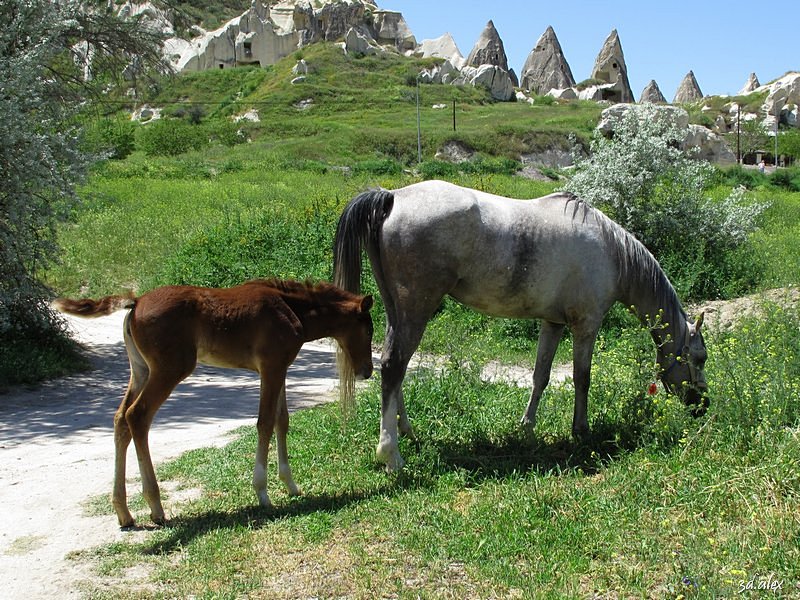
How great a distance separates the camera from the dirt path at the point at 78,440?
4859 millimetres

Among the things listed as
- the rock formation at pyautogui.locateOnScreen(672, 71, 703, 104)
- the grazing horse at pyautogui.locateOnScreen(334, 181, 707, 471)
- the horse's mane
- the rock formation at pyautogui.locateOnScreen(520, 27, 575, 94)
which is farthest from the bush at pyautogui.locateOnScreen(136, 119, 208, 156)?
the rock formation at pyautogui.locateOnScreen(672, 71, 703, 104)

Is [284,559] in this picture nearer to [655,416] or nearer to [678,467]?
[678,467]

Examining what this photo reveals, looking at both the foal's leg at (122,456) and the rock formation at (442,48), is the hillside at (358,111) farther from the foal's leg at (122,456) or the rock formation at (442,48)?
the foal's leg at (122,456)

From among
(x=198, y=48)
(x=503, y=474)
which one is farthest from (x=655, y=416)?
(x=198, y=48)

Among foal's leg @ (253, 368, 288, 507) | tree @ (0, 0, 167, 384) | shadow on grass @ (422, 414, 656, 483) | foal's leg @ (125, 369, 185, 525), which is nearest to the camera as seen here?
foal's leg @ (125, 369, 185, 525)

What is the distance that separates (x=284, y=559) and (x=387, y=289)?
2455mm

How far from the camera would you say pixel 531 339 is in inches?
490

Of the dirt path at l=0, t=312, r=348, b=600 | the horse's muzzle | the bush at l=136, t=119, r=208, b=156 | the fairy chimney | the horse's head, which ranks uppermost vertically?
the fairy chimney

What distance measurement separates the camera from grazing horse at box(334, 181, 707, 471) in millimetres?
6086

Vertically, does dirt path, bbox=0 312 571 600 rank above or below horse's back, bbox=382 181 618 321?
below

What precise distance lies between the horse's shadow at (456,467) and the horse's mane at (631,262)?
1.19 m

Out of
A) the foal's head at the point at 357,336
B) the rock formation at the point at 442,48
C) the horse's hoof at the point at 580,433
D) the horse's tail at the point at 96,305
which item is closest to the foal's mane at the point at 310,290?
the foal's head at the point at 357,336

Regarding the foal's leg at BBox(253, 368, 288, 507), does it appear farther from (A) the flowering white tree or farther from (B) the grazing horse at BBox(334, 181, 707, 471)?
(A) the flowering white tree

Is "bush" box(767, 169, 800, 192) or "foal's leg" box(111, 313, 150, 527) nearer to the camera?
"foal's leg" box(111, 313, 150, 527)
